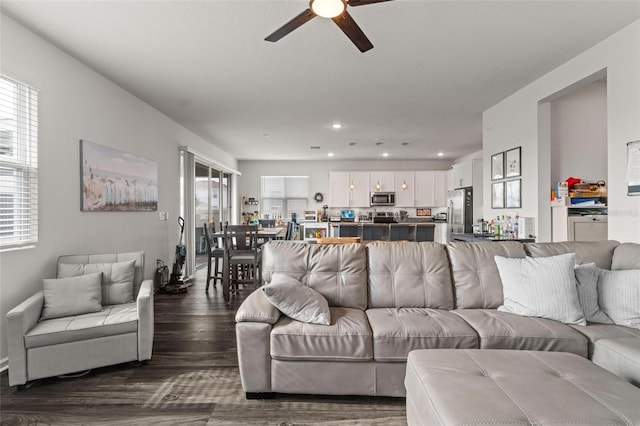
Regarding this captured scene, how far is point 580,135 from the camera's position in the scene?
3.80 metres

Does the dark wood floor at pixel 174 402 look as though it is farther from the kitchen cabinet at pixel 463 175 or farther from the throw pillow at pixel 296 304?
the kitchen cabinet at pixel 463 175

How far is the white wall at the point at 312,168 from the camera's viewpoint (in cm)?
914

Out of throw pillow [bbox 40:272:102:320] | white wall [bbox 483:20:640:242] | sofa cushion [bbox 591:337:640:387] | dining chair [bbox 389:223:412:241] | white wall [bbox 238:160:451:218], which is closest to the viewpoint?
sofa cushion [bbox 591:337:640:387]

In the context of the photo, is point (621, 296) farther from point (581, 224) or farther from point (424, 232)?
point (424, 232)

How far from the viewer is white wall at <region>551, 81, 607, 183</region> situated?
3748 millimetres

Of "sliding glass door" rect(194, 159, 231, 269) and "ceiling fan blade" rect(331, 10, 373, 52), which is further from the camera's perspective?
"sliding glass door" rect(194, 159, 231, 269)

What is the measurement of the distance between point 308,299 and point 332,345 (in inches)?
13.1

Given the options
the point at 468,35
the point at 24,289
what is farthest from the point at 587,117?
the point at 24,289

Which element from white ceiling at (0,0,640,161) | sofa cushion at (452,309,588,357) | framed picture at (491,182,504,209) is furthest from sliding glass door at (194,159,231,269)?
sofa cushion at (452,309,588,357)

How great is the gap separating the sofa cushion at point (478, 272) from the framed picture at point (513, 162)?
6.25ft

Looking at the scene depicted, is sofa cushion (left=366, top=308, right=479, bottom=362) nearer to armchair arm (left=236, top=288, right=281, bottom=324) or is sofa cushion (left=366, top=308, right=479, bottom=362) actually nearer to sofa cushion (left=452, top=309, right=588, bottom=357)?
sofa cushion (left=452, top=309, right=588, bottom=357)

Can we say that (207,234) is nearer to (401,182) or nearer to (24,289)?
(24,289)

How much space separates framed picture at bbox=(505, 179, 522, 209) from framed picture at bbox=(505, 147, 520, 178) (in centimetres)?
10

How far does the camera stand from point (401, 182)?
891 cm
